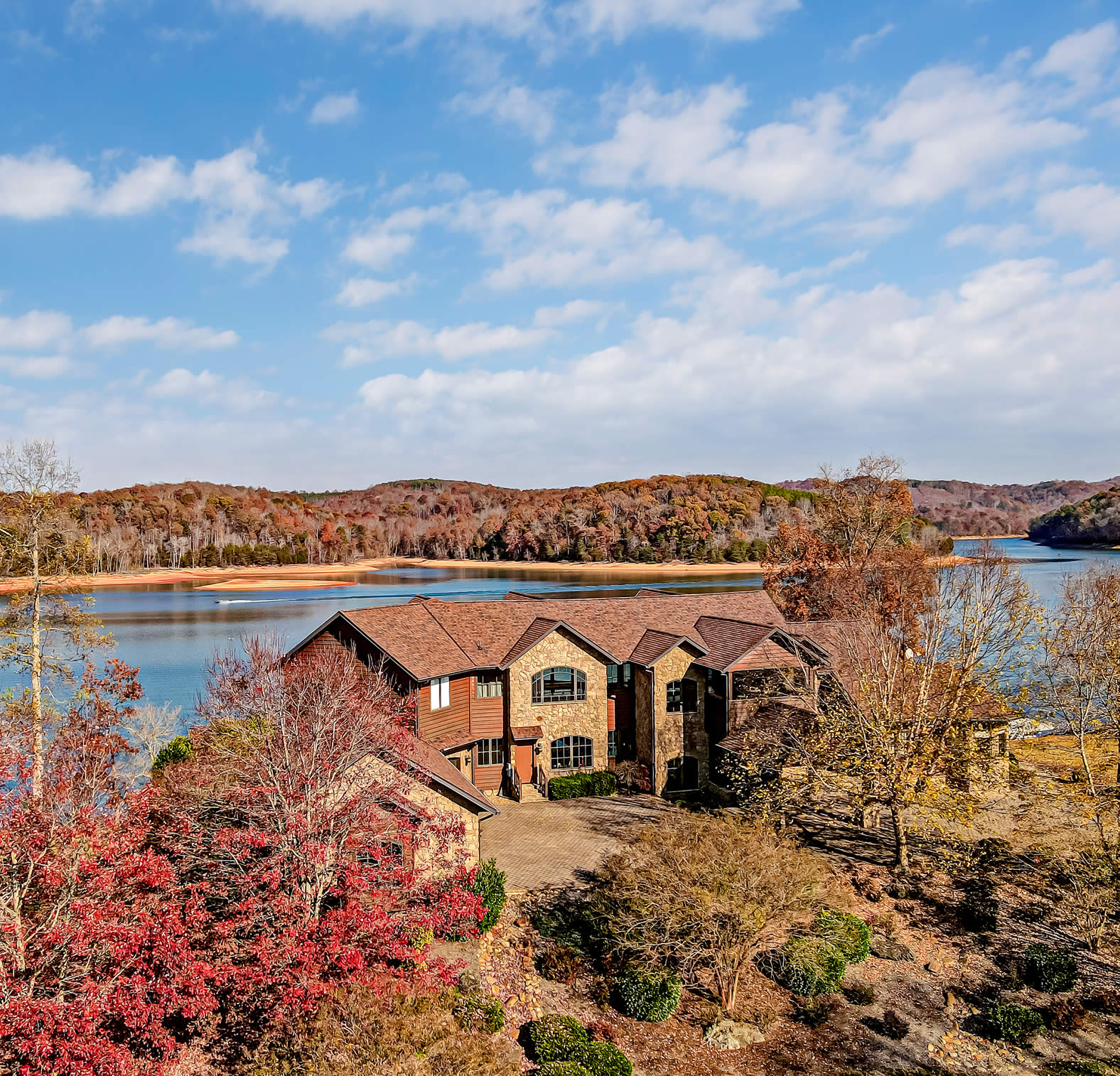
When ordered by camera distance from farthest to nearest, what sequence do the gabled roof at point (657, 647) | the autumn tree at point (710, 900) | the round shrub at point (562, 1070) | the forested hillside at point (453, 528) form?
the forested hillside at point (453, 528)
the gabled roof at point (657, 647)
the autumn tree at point (710, 900)
the round shrub at point (562, 1070)

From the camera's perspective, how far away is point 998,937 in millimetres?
19844

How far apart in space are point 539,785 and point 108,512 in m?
148

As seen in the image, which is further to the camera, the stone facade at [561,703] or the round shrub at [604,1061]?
the stone facade at [561,703]

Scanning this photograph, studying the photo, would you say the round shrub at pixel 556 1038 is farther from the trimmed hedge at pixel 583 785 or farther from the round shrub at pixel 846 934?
the trimmed hedge at pixel 583 785

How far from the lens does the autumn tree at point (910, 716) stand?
22469 millimetres

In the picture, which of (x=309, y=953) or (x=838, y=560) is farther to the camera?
(x=838, y=560)

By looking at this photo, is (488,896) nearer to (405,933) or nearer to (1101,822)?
(405,933)

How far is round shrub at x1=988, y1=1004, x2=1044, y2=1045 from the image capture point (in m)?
16.2

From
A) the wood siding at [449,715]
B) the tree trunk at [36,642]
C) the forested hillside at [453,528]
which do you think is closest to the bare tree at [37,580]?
the tree trunk at [36,642]

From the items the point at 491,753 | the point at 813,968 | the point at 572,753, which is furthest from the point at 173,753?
the point at 813,968

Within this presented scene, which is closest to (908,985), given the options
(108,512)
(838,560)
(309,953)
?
(309,953)

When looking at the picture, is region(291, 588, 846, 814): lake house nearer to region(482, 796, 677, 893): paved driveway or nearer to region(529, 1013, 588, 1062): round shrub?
region(482, 796, 677, 893): paved driveway

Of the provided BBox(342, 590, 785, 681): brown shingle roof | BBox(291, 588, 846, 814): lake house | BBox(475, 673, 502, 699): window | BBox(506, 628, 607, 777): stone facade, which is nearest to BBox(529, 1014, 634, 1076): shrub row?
BBox(291, 588, 846, 814): lake house

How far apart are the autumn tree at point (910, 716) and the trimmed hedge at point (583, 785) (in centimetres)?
667
